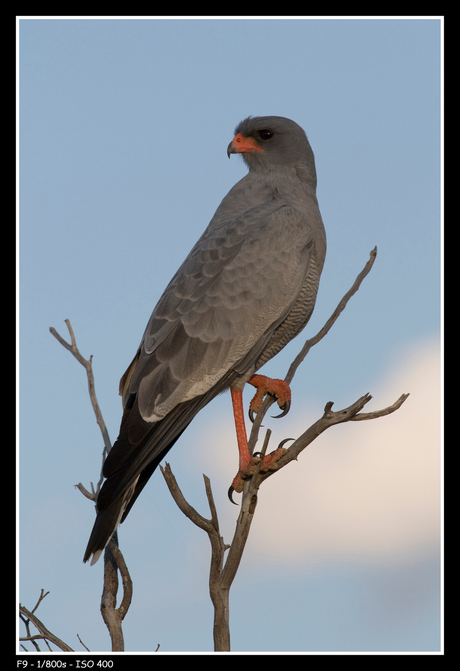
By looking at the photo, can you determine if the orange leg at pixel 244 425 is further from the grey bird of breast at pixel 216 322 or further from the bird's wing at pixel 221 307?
the bird's wing at pixel 221 307

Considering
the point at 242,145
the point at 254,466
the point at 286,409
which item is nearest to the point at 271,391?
the point at 286,409

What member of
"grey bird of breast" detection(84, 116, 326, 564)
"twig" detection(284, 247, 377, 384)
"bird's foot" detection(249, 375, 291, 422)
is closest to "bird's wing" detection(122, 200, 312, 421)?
"grey bird of breast" detection(84, 116, 326, 564)

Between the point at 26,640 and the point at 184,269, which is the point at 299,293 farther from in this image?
the point at 26,640

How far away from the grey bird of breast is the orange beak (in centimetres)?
51

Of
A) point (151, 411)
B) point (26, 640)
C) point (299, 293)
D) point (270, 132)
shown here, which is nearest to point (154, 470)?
point (151, 411)

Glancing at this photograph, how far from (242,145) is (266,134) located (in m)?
0.27

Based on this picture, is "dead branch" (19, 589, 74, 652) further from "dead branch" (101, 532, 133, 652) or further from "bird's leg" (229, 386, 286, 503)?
"bird's leg" (229, 386, 286, 503)

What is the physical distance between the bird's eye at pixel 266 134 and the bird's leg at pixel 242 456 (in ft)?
8.98

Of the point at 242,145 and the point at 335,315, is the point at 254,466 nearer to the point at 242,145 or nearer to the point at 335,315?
the point at 335,315

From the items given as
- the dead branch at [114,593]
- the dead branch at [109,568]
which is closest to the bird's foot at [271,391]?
the dead branch at [109,568]

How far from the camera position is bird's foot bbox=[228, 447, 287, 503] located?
498cm

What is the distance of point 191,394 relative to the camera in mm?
5406

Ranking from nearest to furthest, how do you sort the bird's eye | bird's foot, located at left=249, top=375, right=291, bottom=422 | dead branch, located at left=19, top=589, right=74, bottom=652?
dead branch, located at left=19, top=589, right=74, bottom=652 < bird's foot, located at left=249, top=375, right=291, bottom=422 < the bird's eye

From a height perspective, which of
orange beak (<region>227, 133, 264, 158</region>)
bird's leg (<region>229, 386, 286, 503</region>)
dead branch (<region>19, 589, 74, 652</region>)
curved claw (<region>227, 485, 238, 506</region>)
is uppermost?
orange beak (<region>227, 133, 264, 158</region>)
